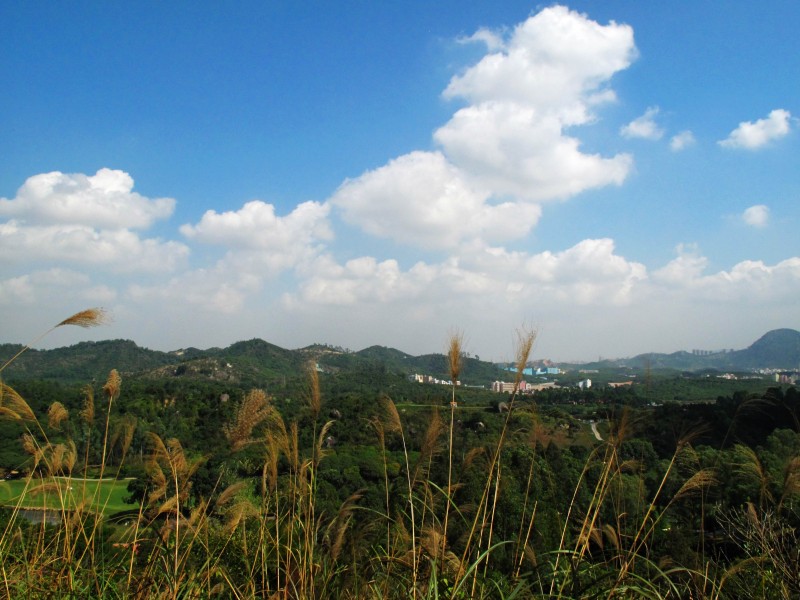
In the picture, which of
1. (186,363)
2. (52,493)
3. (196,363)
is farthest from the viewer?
(186,363)

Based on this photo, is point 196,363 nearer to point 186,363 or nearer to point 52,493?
point 186,363

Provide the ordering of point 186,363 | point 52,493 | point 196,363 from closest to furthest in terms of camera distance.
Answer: point 52,493 → point 196,363 → point 186,363

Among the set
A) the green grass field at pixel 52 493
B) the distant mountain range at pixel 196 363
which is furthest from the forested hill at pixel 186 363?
the green grass field at pixel 52 493

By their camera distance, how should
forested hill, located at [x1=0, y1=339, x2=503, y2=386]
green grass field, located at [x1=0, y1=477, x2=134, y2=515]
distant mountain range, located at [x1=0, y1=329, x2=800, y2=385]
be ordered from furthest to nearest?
distant mountain range, located at [x1=0, y1=329, x2=800, y2=385] → forested hill, located at [x1=0, y1=339, x2=503, y2=386] → green grass field, located at [x1=0, y1=477, x2=134, y2=515]

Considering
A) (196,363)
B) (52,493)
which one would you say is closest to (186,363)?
(196,363)

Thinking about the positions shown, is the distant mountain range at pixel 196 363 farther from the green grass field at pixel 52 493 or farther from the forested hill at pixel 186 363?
the green grass field at pixel 52 493

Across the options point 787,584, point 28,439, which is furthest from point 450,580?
point 28,439

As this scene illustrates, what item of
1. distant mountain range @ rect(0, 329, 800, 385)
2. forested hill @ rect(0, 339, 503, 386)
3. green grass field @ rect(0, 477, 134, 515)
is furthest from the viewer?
distant mountain range @ rect(0, 329, 800, 385)

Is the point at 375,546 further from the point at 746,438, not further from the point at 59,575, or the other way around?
the point at 746,438

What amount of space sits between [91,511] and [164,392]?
189 ft

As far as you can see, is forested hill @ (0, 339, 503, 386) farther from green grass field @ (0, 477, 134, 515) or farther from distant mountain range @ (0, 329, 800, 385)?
green grass field @ (0, 477, 134, 515)

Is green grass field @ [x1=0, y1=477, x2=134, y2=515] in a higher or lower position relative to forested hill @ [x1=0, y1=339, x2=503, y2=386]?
higher

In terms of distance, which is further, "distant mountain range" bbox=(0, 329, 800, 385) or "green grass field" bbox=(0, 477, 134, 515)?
"distant mountain range" bbox=(0, 329, 800, 385)

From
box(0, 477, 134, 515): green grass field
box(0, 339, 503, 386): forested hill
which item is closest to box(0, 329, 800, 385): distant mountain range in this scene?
box(0, 339, 503, 386): forested hill
